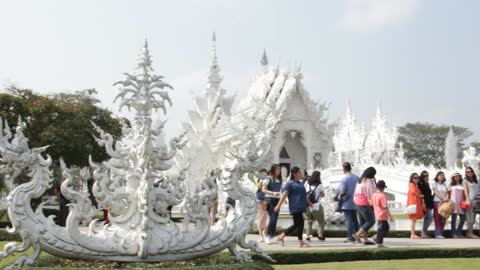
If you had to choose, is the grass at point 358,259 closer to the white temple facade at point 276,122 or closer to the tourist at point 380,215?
the tourist at point 380,215

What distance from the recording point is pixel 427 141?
84.3m

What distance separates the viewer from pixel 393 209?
3494 centimetres

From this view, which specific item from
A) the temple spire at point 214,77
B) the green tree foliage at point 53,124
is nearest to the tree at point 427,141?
the temple spire at point 214,77

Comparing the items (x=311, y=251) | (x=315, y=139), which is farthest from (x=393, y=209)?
(x=311, y=251)

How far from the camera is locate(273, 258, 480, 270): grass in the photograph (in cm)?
1095

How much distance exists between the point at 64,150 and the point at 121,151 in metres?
18.7

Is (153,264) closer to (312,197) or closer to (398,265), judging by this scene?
(398,265)

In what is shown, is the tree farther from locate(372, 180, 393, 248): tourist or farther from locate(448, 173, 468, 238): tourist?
locate(372, 180, 393, 248): tourist

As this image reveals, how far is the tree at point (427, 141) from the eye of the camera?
82.2 metres

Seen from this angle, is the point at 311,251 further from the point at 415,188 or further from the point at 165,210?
the point at 415,188

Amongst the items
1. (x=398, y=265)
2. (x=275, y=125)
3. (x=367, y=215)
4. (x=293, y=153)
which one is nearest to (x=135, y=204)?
(x=398, y=265)

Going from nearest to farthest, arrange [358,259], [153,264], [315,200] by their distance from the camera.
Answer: [153,264], [358,259], [315,200]

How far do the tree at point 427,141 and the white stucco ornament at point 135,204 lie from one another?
244 ft

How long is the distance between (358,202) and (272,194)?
182cm
